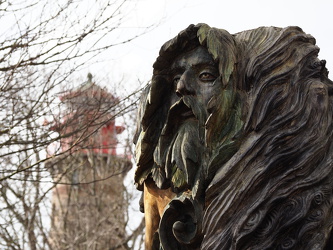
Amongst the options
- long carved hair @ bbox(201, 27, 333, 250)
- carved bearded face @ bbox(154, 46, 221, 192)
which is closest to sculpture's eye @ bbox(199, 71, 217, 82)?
carved bearded face @ bbox(154, 46, 221, 192)

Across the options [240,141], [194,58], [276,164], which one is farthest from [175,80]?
[276,164]

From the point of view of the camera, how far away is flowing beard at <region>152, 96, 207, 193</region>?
11.3 ft

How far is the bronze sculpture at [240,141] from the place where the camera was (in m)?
3.22

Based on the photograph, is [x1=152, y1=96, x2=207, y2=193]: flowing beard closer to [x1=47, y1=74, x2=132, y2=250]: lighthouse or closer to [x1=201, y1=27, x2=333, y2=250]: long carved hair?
[x1=201, y1=27, x2=333, y2=250]: long carved hair

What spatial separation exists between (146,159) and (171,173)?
0.23 m

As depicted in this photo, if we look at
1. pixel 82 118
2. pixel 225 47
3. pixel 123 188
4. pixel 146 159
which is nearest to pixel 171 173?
pixel 146 159

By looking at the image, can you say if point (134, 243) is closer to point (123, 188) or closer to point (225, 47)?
point (123, 188)

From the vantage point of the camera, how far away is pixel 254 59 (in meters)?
3.47

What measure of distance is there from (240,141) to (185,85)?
319 mm

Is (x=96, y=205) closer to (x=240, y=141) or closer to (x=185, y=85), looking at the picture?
(x=185, y=85)

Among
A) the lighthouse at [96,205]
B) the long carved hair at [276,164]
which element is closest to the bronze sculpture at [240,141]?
the long carved hair at [276,164]

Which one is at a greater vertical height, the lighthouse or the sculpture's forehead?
the lighthouse

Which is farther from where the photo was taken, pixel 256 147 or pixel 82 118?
pixel 82 118

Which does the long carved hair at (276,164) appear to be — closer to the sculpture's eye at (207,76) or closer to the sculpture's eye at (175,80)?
the sculpture's eye at (207,76)
